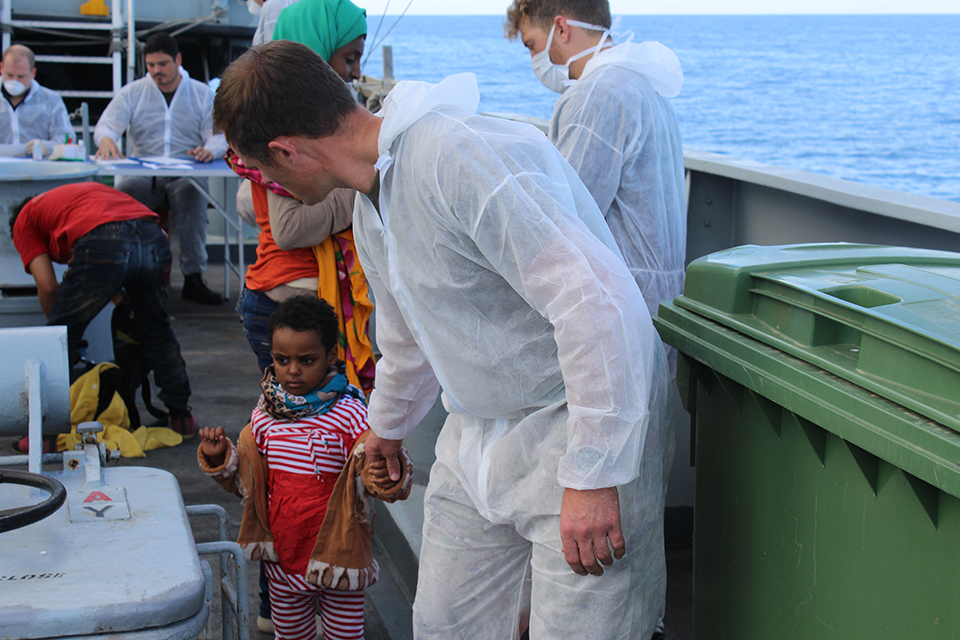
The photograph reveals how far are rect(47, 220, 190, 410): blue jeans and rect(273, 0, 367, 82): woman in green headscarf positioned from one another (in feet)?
5.70

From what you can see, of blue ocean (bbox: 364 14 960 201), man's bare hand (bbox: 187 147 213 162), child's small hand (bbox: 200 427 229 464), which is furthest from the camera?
blue ocean (bbox: 364 14 960 201)

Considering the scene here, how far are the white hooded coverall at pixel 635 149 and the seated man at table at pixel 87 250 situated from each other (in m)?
2.34

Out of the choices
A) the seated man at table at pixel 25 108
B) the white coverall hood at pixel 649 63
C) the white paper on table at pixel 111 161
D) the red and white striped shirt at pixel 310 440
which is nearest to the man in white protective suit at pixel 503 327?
the red and white striped shirt at pixel 310 440

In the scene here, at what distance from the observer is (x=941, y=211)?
2.30 meters

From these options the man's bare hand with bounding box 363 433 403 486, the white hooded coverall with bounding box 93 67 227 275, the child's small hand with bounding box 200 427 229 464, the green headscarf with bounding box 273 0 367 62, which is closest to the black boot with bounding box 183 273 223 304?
the white hooded coverall with bounding box 93 67 227 275

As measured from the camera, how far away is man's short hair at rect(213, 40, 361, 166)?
145 centimetres

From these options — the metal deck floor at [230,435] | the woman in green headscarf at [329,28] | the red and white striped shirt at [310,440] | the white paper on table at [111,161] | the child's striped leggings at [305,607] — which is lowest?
the metal deck floor at [230,435]

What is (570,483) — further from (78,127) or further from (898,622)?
(78,127)

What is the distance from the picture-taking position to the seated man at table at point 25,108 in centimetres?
697

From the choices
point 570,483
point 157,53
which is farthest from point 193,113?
point 570,483

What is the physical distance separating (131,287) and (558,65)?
2.45m

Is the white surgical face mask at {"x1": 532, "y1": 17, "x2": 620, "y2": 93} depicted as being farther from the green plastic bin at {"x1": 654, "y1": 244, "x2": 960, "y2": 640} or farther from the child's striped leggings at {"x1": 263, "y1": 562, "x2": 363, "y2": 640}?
the child's striped leggings at {"x1": 263, "y1": 562, "x2": 363, "y2": 640}

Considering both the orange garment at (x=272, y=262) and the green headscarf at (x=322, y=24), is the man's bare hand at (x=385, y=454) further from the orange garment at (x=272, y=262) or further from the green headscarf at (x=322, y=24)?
the green headscarf at (x=322, y=24)

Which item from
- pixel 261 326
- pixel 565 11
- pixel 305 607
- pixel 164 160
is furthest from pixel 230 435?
pixel 164 160
